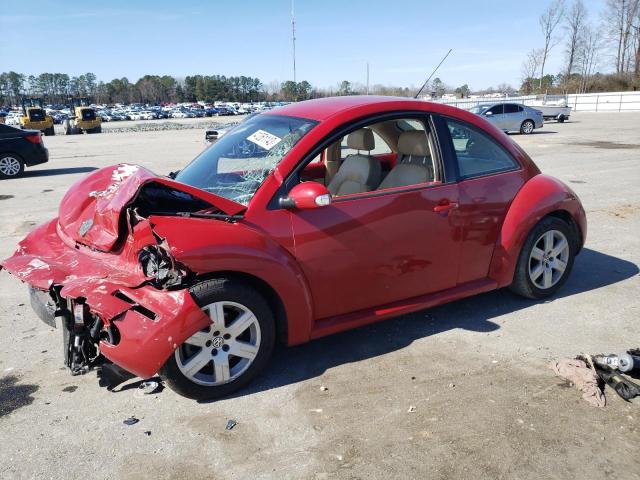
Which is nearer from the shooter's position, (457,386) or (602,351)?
(457,386)

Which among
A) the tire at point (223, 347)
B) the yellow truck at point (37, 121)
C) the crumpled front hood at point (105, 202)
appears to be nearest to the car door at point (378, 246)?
the tire at point (223, 347)

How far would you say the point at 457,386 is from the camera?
11.1ft

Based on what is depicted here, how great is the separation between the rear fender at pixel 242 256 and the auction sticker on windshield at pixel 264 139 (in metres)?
0.81

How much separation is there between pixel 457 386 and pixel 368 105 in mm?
2042

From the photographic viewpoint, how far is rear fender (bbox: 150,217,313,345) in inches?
119

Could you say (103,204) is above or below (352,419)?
above

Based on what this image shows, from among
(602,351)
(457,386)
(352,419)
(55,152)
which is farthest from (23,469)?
(55,152)

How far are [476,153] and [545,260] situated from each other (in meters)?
1.20

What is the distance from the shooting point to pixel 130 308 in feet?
9.82

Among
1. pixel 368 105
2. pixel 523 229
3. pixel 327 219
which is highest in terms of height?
pixel 368 105

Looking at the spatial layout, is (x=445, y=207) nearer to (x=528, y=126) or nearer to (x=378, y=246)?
(x=378, y=246)

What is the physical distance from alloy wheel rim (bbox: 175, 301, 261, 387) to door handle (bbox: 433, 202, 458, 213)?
62.5 inches

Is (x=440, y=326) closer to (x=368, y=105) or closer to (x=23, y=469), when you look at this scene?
(x=368, y=105)

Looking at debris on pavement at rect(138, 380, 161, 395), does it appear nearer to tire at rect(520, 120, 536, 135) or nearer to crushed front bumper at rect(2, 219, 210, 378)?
crushed front bumper at rect(2, 219, 210, 378)
